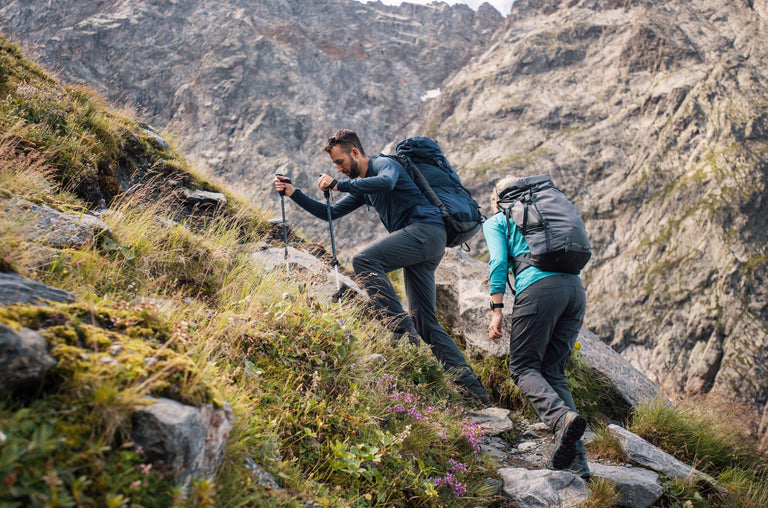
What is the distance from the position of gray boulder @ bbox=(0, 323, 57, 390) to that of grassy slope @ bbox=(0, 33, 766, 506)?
0.06 metres

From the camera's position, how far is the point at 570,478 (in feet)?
12.5

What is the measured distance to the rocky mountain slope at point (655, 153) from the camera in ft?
225

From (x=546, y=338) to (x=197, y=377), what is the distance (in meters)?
3.36

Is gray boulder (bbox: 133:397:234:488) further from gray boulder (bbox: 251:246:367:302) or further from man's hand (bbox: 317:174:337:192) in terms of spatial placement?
man's hand (bbox: 317:174:337:192)

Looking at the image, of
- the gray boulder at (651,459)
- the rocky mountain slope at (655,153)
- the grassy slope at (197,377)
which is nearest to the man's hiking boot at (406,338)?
the grassy slope at (197,377)

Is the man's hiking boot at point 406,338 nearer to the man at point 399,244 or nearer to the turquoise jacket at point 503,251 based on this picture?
the man at point 399,244

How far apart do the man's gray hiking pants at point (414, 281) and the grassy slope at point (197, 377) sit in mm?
285

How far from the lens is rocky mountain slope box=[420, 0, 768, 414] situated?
225ft

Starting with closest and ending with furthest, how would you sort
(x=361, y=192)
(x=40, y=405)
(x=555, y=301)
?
(x=40, y=405)
(x=555, y=301)
(x=361, y=192)

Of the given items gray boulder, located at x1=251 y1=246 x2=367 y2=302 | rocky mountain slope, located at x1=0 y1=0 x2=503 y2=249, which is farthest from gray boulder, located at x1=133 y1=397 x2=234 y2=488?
rocky mountain slope, located at x1=0 y1=0 x2=503 y2=249

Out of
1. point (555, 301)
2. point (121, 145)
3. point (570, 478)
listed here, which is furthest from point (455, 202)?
point (121, 145)

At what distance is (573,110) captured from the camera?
109625 millimetres

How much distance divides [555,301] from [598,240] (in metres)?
93.1

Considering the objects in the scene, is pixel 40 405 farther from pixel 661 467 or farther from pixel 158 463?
pixel 661 467
